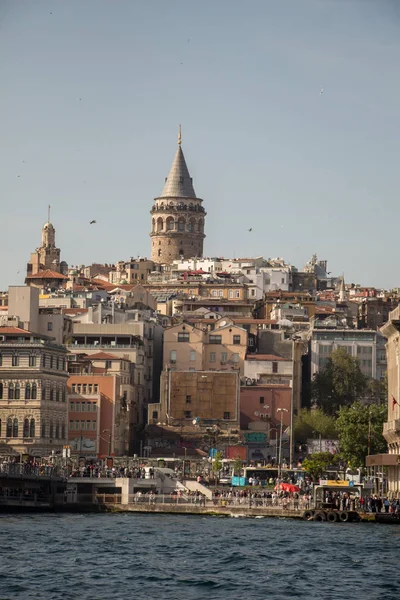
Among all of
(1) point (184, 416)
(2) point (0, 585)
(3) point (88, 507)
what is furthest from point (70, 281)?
(2) point (0, 585)

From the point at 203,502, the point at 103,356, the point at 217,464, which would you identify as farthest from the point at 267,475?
the point at 103,356

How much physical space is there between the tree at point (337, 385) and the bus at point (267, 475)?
29359 mm

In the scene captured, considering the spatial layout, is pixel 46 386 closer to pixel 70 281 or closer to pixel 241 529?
pixel 241 529

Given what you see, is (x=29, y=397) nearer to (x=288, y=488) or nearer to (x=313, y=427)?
(x=288, y=488)

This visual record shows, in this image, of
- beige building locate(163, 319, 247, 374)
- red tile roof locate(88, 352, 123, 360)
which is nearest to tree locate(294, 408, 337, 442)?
beige building locate(163, 319, 247, 374)

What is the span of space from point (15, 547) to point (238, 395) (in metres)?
66.8

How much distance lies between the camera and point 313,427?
14138cm

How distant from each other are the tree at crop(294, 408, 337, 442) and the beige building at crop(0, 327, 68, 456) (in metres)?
21.0

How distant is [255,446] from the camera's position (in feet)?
459

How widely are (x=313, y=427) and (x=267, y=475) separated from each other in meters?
21.5

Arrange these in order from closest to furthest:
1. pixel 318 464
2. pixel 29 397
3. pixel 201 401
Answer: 1. pixel 318 464
2. pixel 29 397
3. pixel 201 401

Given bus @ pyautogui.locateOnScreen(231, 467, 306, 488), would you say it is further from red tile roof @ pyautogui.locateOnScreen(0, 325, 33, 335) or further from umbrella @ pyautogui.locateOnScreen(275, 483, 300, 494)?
red tile roof @ pyautogui.locateOnScreen(0, 325, 33, 335)

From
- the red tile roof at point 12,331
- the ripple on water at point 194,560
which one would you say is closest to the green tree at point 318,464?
the red tile roof at point 12,331

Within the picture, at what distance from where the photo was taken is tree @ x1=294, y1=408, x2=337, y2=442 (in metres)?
141
